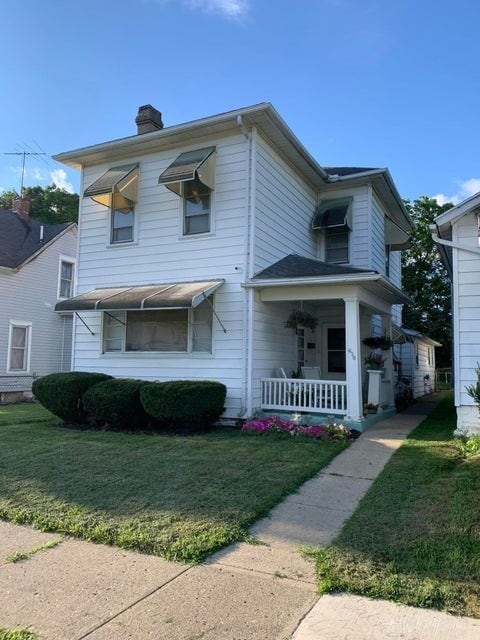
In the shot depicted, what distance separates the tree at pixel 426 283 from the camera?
32.9 m

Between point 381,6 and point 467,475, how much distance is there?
9.04 m

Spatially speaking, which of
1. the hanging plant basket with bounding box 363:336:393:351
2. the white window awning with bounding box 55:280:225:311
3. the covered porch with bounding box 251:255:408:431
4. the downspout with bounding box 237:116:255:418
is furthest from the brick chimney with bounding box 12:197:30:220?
the hanging plant basket with bounding box 363:336:393:351

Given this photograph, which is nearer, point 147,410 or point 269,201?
point 147,410

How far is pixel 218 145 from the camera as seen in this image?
35.6 feet

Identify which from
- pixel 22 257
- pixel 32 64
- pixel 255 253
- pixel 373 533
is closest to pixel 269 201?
pixel 255 253

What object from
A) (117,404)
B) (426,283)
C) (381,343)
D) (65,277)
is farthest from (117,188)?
(426,283)

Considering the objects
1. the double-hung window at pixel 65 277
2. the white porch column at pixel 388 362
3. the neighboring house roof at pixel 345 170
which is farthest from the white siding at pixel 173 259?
the double-hung window at pixel 65 277

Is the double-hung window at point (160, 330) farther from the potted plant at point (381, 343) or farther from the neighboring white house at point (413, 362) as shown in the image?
the neighboring white house at point (413, 362)

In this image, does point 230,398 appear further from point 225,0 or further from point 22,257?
point 22,257

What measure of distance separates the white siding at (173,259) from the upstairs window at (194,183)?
0.19 metres

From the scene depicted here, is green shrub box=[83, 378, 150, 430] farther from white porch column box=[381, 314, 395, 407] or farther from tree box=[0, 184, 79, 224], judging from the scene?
tree box=[0, 184, 79, 224]

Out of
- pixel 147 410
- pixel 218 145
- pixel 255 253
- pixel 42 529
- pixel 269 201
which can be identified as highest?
pixel 218 145

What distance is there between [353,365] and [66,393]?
6.01 metres

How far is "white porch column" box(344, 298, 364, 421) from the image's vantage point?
9.64 m
